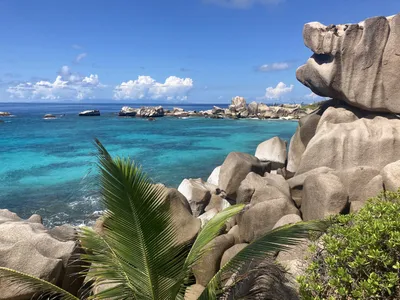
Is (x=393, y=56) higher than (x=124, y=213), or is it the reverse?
(x=393, y=56)

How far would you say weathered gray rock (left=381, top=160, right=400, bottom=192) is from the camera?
975 centimetres

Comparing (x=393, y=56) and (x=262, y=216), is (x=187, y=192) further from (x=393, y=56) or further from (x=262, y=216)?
(x=393, y=56)

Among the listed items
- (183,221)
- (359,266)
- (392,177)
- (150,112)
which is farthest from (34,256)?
(150,112)

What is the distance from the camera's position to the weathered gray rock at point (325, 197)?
9562 millimetres

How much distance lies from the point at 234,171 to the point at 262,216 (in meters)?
5.21

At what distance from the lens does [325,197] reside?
9664 mm

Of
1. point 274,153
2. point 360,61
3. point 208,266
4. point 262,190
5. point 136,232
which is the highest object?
point 360,61

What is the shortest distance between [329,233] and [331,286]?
1.19 m

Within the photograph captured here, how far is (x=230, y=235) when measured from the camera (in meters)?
10.5

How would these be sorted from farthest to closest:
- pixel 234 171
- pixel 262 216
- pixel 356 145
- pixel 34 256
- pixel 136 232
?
pixel 234 171, pixel 356 145, pixel 262 216, pixel 34 256, pixel 136 232

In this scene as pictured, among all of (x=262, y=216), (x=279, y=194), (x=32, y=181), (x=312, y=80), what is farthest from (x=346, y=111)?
(x=32, y=181)

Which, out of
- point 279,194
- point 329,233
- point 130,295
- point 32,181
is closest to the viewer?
point 130,295

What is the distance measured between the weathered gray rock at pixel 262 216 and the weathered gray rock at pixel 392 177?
113 inches

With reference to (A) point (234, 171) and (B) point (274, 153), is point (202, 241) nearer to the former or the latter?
(A) point (234, 171)
